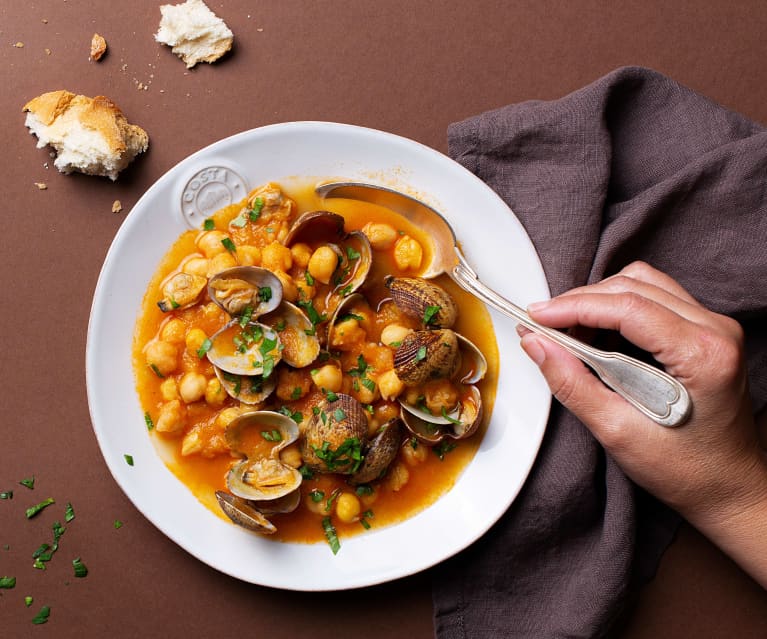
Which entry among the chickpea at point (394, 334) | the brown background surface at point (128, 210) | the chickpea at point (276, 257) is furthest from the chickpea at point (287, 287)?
the brown background surface at point (128, 210)

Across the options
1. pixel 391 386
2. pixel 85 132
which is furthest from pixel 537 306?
pixel 85 132

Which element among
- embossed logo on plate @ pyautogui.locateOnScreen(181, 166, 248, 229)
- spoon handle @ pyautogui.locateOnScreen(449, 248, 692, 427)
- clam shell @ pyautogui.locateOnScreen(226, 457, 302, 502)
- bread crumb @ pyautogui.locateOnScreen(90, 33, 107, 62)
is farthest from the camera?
bread crumb @ pyautogui.locateOnScreen(90, 33, 107, 62)

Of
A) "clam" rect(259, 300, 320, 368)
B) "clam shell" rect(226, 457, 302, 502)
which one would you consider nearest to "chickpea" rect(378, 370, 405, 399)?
"clam" rect(259, 300, 320, 368)

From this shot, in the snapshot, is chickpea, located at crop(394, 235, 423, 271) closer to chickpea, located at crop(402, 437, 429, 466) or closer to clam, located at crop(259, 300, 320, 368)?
clam, located at crop(259, 300, 320, 368)

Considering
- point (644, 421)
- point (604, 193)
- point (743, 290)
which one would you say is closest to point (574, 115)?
point (604, 193)

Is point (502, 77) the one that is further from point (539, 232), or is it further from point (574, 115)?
point (539, 232)

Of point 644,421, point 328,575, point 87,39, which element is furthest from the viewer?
point 87,39

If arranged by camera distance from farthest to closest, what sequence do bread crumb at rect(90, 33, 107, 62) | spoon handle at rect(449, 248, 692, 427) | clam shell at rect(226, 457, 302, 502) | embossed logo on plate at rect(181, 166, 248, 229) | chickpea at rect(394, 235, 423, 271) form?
1. bread crumb at rect(90, 33, 107, 62)
2. chickpea at rect(394, 235, 423, 271)
3. embossed logo on plate at rect(181, 166, 248, 229)
4. clam shell at rect(226, 457, 302, 502)
5. spoon handle at rect(449, 248, 692, 427)
